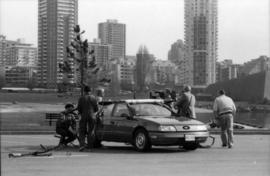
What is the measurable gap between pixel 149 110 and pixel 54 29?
2299 inches

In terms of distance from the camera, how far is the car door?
14.2 meters

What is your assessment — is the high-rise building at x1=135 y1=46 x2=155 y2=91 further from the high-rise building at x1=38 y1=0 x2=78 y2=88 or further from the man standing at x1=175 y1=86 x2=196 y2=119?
the man standing at x1=175 y1=86 x2=196 y2=119

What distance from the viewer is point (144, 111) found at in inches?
576

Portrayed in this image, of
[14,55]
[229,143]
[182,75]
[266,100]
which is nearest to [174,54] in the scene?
[182,75]

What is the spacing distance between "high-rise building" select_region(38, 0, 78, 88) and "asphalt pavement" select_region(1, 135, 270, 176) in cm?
3314

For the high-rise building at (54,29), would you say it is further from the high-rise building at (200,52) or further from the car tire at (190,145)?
the car tire at (190,145)

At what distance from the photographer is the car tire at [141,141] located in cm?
1366

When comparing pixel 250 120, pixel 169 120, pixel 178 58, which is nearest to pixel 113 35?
pixel 178 58

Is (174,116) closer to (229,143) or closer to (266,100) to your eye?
(229,143)

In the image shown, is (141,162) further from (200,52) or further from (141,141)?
(200,52)

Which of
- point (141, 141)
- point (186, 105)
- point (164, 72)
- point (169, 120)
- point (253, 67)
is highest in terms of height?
point (253, 67)

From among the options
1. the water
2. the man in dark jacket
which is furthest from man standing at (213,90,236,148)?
the water

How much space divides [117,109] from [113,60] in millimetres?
117931

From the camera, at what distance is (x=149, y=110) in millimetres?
14711
